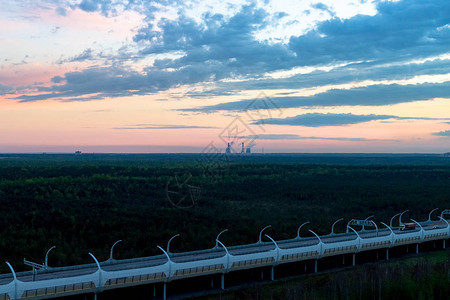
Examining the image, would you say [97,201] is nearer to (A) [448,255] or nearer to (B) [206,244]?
(B) [206,244]

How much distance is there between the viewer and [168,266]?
108ft

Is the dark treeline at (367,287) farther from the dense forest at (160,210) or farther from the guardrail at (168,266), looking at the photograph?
the dense forest at (160,210)

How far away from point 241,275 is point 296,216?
3161cm

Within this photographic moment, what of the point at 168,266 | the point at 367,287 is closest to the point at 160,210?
the point at 168,266

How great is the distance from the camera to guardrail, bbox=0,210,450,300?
28594mm

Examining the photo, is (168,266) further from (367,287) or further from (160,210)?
(160,210)

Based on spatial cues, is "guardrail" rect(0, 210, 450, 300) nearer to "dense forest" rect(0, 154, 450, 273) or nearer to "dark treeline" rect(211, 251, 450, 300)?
"dark treeline" rect(211, 251, 450, 300)

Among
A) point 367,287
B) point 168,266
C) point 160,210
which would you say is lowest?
point 367,287

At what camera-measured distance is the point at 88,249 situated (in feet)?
157

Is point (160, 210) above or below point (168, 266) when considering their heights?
below

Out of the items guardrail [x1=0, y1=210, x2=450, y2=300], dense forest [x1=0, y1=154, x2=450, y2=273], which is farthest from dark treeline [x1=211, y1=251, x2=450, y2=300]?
dense forest [x1=0, y1=154, x2=450, y2=273]

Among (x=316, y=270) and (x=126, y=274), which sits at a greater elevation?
(x=126, y=274)

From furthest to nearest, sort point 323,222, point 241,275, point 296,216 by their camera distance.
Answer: point 296,216, point 323,222, point 241,275

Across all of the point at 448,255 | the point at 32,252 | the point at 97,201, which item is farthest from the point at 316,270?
the point at 97,201
